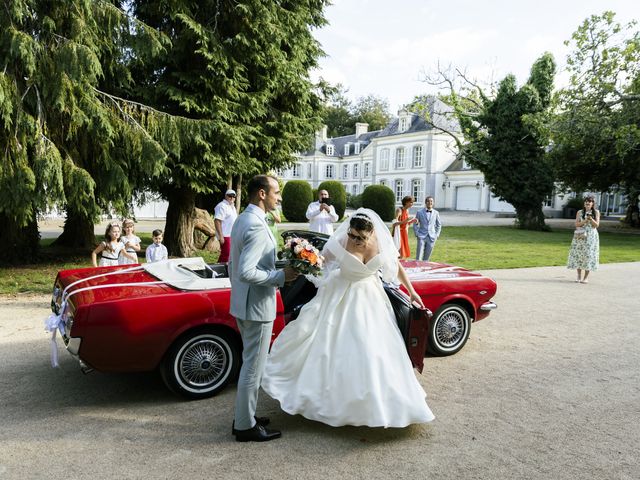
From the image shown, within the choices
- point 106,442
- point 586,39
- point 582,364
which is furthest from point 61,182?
point 586,39

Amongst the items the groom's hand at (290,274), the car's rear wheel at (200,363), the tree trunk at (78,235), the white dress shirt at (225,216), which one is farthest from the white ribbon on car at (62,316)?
the tree trunk at (78,235)

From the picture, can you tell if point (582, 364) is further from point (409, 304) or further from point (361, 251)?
point (361, 251)

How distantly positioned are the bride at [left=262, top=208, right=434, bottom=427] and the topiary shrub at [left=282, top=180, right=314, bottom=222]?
27680mm

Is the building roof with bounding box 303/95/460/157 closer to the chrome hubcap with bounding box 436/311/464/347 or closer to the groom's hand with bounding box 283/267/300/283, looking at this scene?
the chrome hubcap with bounding box 436/311/464/347

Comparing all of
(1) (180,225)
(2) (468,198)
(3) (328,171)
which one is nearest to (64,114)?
(1) (180,225)

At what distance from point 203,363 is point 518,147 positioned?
29.1 metres

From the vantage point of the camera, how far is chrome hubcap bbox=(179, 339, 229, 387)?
4.40 m

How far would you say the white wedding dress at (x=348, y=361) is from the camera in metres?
3.73

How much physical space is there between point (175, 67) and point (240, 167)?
9.38 ft

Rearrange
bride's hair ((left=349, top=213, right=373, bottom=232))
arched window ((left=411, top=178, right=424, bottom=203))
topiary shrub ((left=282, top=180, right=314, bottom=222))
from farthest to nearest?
arched window ((left=411, top=178, right=424, bottom=203))
topiary shrub ((left=282, top=180, right=314, bottom=222))
bride's hair ((left=349, top=213, right=373, bottom=232))

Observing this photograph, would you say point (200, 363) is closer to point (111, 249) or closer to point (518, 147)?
point (111, 249)

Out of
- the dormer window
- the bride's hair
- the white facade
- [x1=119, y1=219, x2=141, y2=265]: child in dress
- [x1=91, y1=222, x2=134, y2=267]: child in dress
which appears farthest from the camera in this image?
the dormer window

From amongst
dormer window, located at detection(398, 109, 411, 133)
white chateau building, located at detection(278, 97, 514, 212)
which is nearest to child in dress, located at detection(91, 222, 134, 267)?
white chateau building, located at detection(278, 97, 514, 212)

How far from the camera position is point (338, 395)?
3787 millimetres
